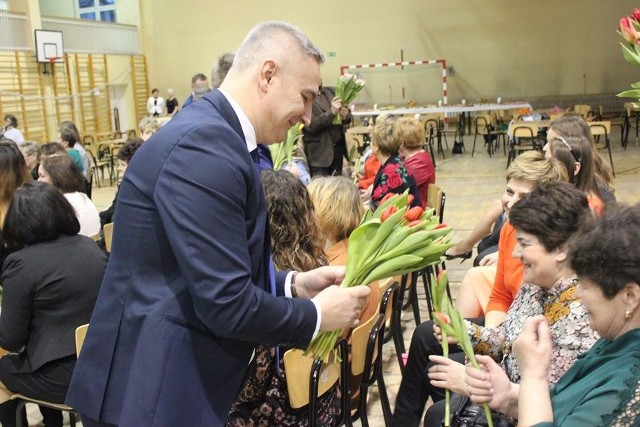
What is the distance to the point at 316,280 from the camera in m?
1.77

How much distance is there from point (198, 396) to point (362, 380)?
1.35 meters

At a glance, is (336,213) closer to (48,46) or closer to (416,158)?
(416,158)

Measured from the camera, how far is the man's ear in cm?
145

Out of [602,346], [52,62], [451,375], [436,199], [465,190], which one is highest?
[52,62]

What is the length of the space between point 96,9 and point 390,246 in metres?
18.7

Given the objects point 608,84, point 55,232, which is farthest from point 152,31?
point 55,232

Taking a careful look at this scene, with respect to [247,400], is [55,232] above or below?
above

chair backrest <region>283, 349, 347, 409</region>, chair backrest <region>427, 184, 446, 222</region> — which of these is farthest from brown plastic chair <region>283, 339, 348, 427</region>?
chair backrest <region>427, 184, 446, 222</region>

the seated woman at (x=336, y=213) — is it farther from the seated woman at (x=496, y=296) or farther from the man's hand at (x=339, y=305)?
the man's hand at (x=339, y=305)

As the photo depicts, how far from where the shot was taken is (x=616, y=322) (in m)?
1.47

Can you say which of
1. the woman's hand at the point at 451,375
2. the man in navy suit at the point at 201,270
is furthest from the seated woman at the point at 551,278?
the man in navy suit at the point at 201,270

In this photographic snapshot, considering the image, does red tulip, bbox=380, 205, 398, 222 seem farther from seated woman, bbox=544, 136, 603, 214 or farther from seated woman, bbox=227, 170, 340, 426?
seated woman, bbox=544, 136, 603, 214

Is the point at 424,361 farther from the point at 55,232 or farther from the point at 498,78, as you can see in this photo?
the point at 498,78

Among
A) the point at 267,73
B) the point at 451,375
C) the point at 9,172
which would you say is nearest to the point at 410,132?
the point at 9,172
